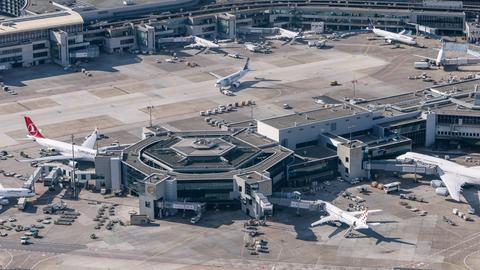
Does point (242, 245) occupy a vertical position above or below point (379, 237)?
below

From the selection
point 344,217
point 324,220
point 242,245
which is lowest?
point 242,245

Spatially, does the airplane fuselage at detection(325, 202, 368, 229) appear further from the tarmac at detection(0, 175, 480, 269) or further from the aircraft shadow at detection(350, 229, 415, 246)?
the aircraft shadow at detection(350, 229, 415, 246)

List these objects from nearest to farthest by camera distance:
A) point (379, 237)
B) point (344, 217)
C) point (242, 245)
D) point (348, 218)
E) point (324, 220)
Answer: point (242, 245) → point (379, 237) → point (348, 218) → point (344, 217) → point (324, 220)

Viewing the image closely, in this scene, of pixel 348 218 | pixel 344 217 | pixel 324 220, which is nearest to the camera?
pixel 348 218

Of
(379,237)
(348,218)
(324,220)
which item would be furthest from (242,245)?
(379,237)

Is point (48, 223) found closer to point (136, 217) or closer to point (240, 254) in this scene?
point (136, 217)

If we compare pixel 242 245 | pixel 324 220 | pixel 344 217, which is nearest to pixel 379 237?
pixel 344 217

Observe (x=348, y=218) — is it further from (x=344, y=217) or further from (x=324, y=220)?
(x=324, y=220)

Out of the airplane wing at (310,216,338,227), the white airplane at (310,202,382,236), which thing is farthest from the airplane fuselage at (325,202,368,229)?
the airplane wing at (310,216,338,227)

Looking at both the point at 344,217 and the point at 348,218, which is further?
the point at 344,217

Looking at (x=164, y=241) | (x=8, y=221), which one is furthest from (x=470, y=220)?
(x=8, y=221)
